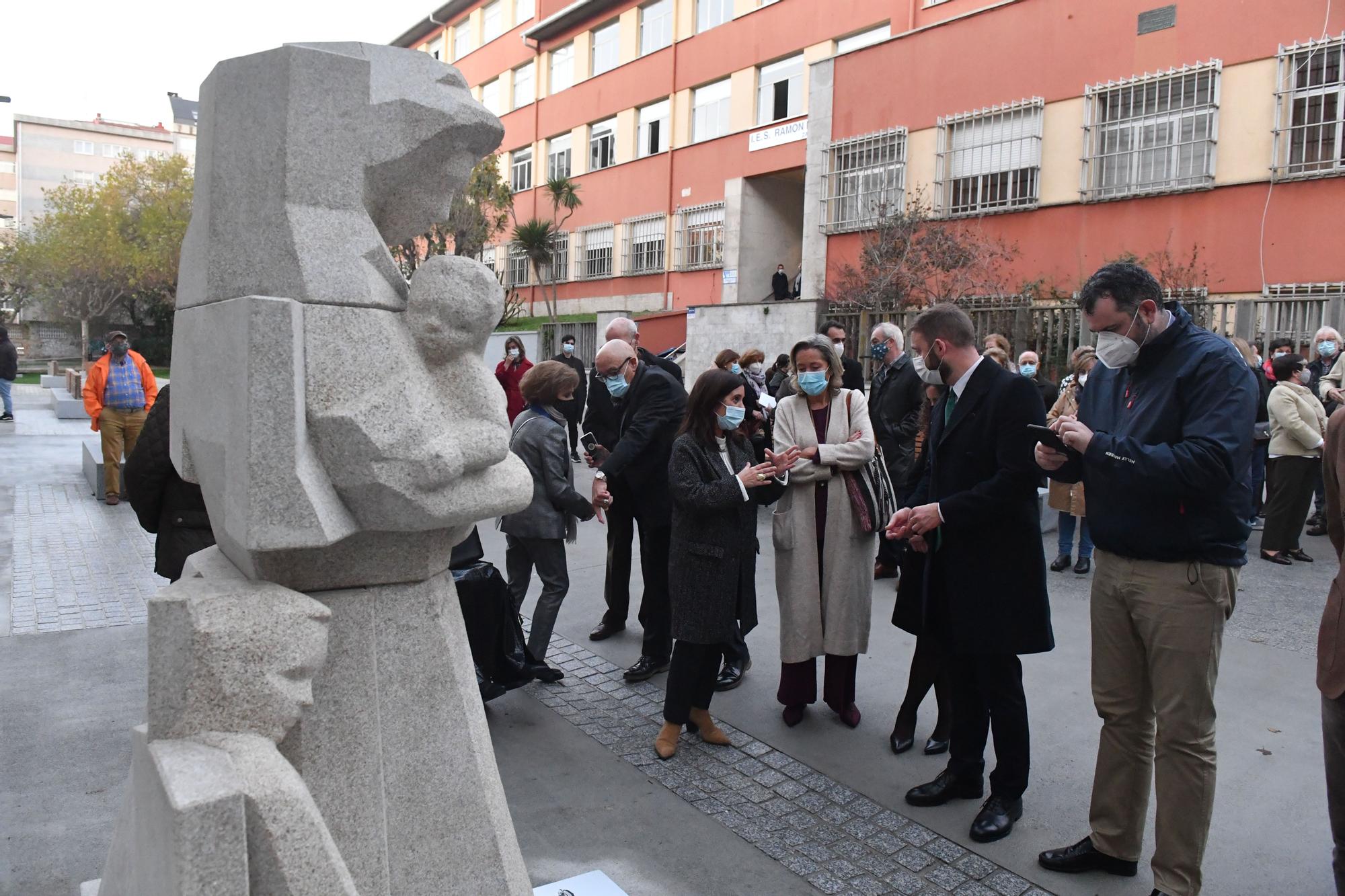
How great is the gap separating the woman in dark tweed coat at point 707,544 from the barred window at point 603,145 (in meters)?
27.0

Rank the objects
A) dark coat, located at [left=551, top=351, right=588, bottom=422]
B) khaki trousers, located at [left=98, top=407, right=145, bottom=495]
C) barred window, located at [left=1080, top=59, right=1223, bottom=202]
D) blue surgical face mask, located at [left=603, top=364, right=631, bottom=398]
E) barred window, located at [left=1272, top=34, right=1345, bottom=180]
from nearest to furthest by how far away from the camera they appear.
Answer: blue surgical face mask, located at [left=603, top=364, right=631, bottom=398], dark coat, located at [left=551, top=351, right=588, bottom=422], khaki trousers, located at [left=98, top=407, right=145, bottom=495], barred window, located at [left=1272, top=34, right=1345, bottom=180], barred window, located at [left=1080, top=59, right=1223, bottom=202]

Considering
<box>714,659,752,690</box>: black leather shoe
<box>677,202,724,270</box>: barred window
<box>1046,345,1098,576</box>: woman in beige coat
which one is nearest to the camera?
<box>714,659,752,690</box>: black leather shoe

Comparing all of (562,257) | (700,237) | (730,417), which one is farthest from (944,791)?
(562,257)

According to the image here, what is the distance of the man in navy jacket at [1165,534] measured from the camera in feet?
10.0

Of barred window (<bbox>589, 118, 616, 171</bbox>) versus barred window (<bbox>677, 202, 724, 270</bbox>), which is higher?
barred window (<bbox>589, 118, 616, 171</bbox>)

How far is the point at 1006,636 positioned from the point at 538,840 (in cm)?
201

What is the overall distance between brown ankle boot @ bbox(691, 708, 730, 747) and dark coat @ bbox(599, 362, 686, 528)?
4.48 ft

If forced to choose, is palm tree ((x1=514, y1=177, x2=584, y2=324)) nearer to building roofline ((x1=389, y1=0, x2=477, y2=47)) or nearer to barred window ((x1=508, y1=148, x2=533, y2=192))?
barred window ((x1=508, y1=148, x2=533, y2=192))

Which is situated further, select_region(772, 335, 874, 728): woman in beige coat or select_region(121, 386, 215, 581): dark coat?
select_region(772, 335, 874, 728): woman in beige coat

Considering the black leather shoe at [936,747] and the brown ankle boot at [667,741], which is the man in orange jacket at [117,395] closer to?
the brown ankle boot at [667,741]

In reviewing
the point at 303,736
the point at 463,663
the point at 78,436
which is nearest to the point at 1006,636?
the point at 463,663

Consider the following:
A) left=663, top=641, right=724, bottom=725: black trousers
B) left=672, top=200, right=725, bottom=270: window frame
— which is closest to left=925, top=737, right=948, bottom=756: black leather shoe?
left=663, top=641, right=724, bottom=725: black trousers

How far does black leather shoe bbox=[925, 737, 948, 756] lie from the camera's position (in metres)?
4.49

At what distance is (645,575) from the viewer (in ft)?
18.5
